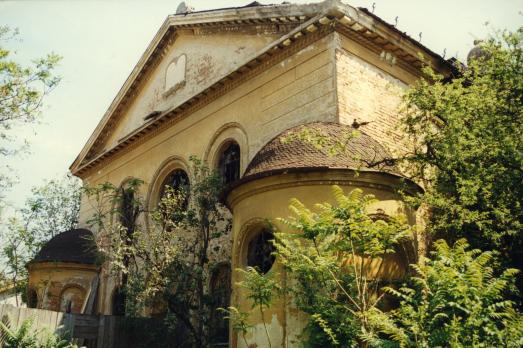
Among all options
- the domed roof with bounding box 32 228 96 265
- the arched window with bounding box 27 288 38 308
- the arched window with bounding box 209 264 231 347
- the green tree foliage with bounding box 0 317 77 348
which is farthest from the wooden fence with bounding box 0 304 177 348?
the arched window with bounding box 27 288 38 308

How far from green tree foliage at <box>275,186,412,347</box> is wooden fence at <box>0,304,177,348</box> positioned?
20.5ft

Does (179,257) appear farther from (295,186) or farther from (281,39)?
(281,39)

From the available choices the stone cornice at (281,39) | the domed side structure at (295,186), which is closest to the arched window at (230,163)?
the stone cornice at (281,39)

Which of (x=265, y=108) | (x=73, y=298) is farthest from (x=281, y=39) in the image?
(x=73, y=298)

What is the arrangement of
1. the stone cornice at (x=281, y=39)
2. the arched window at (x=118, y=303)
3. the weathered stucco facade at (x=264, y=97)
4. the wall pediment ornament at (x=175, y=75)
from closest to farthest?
the weathered stucco facade at (x=264, y=97)
the stone cornice at (x=281, y=39)
the wall pediment ornament at (x=175, y=75)
the arched window at (x=118, y=303)

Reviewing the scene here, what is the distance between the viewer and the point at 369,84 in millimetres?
11461

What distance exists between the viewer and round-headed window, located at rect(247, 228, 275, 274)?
9.58m

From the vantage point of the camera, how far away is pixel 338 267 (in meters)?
6.88

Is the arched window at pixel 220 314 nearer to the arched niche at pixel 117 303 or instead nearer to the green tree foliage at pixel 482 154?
the green tree foliage at pixel 482 154

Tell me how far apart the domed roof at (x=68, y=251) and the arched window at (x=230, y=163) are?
6.23 meters

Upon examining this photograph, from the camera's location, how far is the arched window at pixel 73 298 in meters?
17.3

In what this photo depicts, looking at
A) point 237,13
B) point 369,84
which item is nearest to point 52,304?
point 237,13

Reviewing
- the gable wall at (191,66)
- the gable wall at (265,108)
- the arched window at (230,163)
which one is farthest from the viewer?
the gable wall at (191,66)

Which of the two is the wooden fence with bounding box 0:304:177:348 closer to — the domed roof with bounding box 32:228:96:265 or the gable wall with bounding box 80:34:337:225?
the gable wall with bounding box 80:34:337:225
